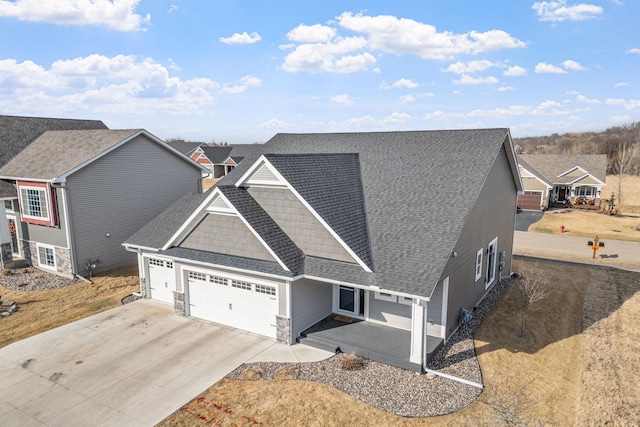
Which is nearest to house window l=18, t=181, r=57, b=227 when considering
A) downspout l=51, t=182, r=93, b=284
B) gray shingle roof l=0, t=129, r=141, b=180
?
gray shingle roof l=0, t=129, r=141, b=180

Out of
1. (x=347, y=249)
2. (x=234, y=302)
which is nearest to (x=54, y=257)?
(x=234, y=302)

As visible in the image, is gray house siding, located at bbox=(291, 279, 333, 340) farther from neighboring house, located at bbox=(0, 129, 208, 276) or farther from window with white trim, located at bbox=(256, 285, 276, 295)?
neighboring house, located at bbox=(0, 129, 208, 276)

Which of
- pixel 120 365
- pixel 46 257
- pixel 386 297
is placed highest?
pixel 386 297

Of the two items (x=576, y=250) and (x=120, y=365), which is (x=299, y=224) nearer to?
(x=120, y=365)

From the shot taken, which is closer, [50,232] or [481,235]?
[481,235]

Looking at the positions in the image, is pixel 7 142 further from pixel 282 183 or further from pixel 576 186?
pixel 576 186

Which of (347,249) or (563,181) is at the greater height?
(347,249)
